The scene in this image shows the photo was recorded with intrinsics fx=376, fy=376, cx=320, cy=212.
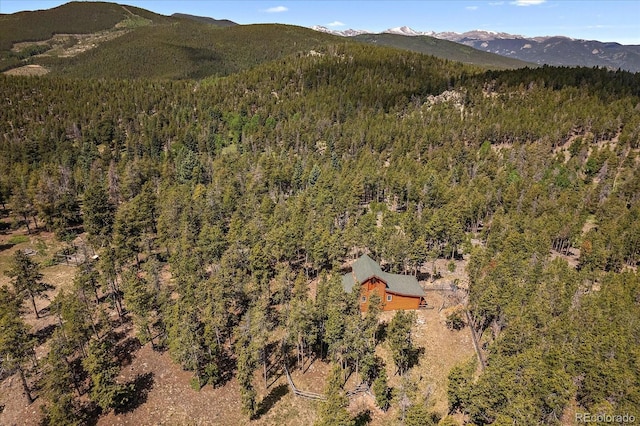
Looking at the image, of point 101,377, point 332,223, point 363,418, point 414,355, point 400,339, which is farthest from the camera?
point 332,223

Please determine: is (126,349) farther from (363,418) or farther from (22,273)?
(363,418)

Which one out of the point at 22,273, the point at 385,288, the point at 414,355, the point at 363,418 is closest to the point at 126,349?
the point at 22,273

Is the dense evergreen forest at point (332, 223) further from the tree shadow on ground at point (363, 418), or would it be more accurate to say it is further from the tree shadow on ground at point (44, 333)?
the tree shadow on ground at point (363, 418)

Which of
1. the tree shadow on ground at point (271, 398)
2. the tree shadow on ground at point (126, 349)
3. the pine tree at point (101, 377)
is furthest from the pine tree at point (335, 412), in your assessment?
the tree shadow on ground at point (126, 349)

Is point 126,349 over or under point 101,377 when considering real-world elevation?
under

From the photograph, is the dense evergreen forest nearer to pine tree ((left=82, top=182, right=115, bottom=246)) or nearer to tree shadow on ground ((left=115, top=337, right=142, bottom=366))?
pine tree ((left=82, top=182, right=115, bottom=246))

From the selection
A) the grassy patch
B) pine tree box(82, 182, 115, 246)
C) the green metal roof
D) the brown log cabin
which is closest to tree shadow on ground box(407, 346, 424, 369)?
the brown log cabin

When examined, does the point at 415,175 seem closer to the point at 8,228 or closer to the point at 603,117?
the point at 603,117
